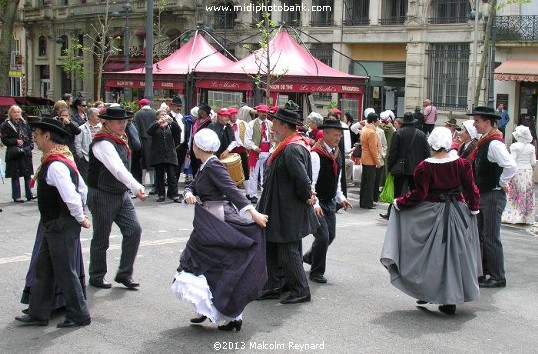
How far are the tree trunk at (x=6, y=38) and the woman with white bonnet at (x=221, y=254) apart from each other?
30202mm

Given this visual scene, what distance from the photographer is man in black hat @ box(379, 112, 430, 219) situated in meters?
12.2

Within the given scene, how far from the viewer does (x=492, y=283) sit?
857 centimetres

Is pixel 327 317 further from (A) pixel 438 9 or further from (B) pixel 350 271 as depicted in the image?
(A) pixel 438 9

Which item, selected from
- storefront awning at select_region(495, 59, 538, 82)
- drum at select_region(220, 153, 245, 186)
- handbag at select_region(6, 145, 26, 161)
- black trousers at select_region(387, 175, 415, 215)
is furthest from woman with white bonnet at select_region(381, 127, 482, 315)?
storefront awning at select_region(495, 59, 538, 82)

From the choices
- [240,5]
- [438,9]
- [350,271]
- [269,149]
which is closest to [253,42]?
[240,5]

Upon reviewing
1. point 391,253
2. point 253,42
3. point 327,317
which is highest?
point 253,42

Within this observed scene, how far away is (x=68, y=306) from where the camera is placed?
6.77m

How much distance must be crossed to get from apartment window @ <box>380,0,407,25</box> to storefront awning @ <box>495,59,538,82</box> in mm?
5744

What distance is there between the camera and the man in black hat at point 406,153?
12.2 m

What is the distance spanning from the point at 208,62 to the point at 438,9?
12204 millimetres

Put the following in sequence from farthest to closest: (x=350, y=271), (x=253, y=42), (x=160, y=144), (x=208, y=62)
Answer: (x=253, y=42)
(x=208, y=62)
(x=160, y=144)
(x=350, y=271)

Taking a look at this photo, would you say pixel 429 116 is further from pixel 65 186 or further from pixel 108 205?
pixel 65 186

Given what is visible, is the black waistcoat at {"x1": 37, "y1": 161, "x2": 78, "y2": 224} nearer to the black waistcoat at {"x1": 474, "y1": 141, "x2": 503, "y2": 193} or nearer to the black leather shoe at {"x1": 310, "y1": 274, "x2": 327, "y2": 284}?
the black leather shoe at {"x1": 310, "y1": 274, "x2": 327, "y2": 284}

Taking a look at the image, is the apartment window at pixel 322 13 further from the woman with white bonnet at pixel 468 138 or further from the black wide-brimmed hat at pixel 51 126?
the black wide-brimmed hat at pixel 51 126
